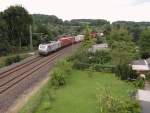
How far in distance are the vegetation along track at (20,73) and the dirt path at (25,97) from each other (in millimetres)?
2096

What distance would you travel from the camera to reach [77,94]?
27125mm

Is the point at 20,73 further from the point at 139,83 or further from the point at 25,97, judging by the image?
the point at 139,83


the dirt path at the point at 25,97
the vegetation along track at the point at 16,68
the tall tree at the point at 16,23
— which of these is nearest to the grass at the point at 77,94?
the dirt path at the point at 25,97

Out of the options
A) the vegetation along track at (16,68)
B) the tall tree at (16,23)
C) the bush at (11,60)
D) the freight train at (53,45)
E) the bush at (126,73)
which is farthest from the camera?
the tall tree at (16,23)

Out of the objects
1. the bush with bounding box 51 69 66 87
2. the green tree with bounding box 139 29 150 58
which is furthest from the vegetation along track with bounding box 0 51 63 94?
the green tree with bounding box 139 29 150 58

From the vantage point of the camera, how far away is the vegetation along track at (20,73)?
28345 mm

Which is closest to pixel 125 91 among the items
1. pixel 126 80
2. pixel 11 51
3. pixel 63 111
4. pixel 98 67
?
pixel 126 80

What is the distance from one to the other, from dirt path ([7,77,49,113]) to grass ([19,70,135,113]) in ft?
1.85

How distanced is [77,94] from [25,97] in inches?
200

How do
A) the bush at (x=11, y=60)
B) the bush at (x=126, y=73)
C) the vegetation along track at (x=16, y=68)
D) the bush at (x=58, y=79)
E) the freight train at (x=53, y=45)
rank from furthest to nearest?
1. the freight train at (x=53, y=45)
2. the bush at (x=11, y=60)
3. the bush at (x=126, y=73)
4. the vegetation along track at (x=16, y=68)
5. the bush at (x=58, y=79)

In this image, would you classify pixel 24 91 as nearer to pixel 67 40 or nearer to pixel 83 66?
pixel 83 66

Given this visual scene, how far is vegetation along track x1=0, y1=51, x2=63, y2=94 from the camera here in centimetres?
2835

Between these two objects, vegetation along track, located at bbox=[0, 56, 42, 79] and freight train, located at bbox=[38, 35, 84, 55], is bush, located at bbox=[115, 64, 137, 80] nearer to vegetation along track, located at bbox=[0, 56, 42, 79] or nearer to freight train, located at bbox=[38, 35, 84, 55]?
vegetation along track, located at bbox=[0, 56, 42, 79]

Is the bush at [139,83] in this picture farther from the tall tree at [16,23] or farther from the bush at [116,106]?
the tall tree at [16,23]
